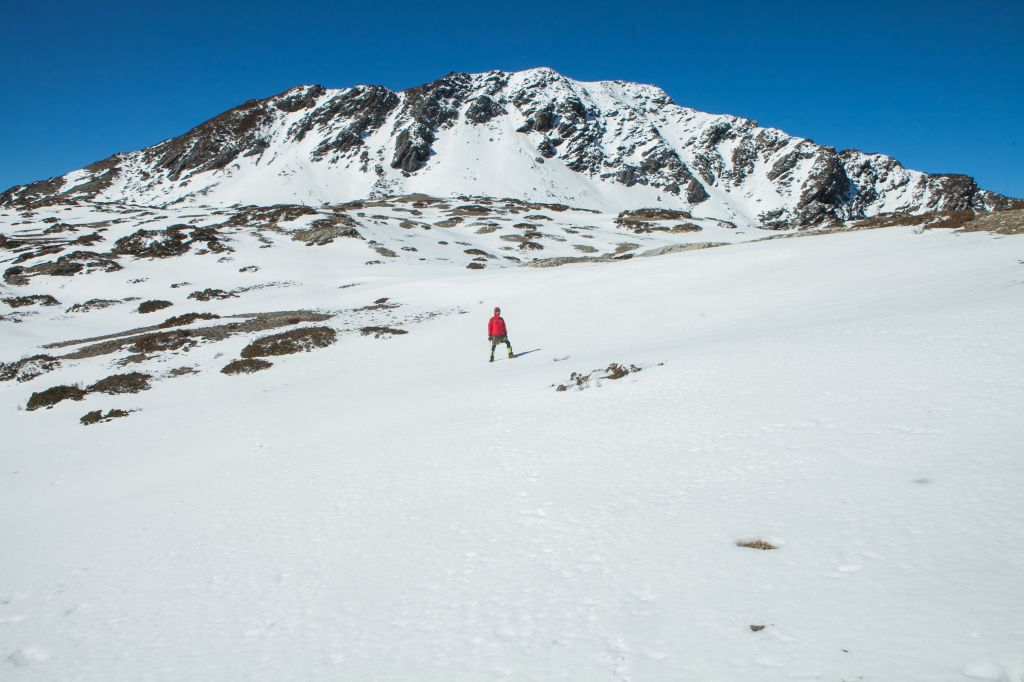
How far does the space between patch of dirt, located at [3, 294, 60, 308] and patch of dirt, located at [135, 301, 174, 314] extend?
8031 mm

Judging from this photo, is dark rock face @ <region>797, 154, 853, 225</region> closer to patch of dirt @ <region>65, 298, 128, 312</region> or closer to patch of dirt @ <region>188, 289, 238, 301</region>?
patch of dirt @ <region>188, 289, 238, 301</region>

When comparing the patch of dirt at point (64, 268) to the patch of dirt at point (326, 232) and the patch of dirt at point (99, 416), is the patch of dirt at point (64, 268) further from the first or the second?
the patch of dirt at point (99, 416)

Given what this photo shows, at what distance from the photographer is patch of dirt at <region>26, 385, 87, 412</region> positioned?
1839 centimetres

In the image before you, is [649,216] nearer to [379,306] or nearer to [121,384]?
[379,306]

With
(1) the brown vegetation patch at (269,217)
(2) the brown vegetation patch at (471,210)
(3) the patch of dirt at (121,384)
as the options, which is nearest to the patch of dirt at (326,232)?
(1) the brown vegetation patch at (269,217)

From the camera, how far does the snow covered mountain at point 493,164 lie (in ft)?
477

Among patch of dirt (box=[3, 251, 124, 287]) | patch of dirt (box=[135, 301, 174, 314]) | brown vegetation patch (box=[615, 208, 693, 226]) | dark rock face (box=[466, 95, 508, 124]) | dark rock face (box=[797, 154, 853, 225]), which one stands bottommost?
patch of dirt (box=[135, 301, 174, 314])

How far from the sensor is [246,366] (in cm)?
2058

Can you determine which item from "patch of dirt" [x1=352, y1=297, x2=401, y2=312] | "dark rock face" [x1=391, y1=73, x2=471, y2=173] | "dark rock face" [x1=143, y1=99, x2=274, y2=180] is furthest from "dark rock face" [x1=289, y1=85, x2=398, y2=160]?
"patch of dirt" [x1=352, y1=297, x2=401, y2=312]

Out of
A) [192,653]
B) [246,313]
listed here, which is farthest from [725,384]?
[246,313]

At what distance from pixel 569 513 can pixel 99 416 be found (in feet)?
53.7

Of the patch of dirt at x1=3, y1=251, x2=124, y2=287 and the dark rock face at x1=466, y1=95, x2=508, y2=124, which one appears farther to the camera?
the dark rock face at x1=466, y1=95, x2=508, y2=124

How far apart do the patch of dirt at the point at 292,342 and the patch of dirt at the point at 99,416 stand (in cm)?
590

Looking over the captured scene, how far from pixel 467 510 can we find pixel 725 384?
5.88 meters
